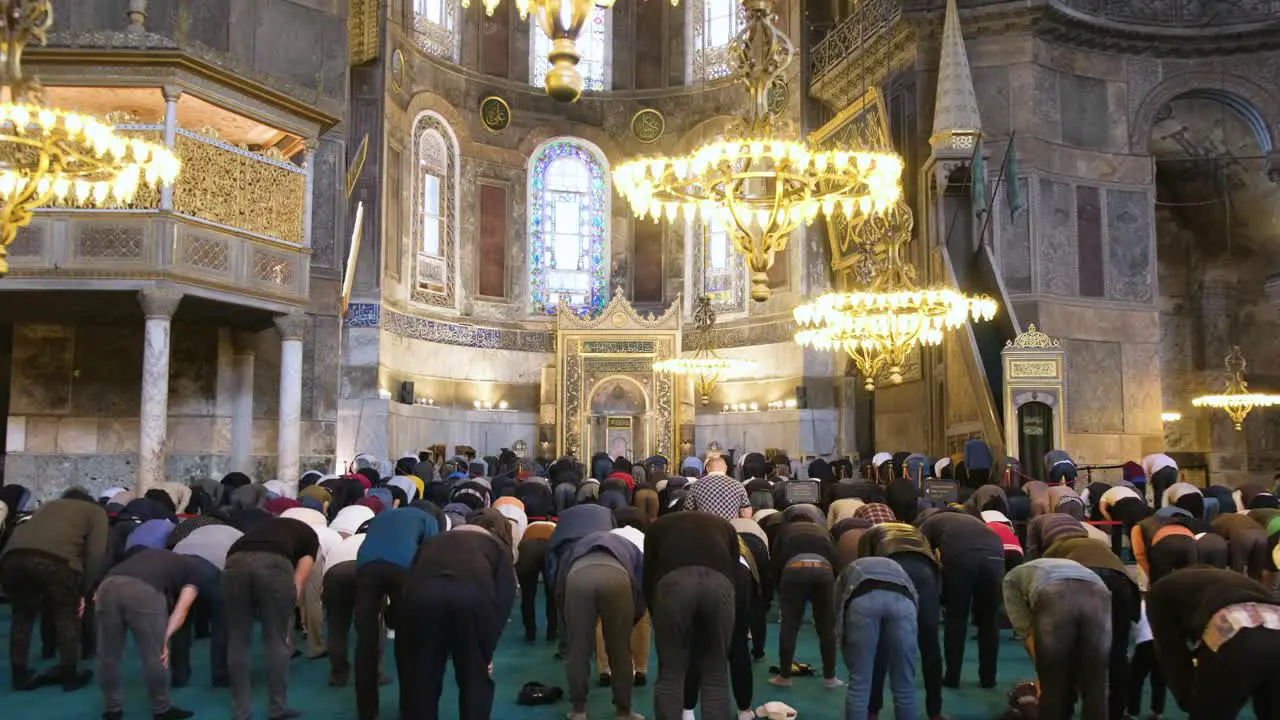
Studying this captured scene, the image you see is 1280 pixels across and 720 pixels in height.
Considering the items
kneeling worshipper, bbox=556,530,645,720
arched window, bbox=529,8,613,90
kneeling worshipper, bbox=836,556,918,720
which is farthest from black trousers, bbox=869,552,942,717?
arched window, bbox=529,8,613,90

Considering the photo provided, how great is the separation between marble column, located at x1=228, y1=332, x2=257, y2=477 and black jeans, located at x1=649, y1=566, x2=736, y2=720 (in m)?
12.5

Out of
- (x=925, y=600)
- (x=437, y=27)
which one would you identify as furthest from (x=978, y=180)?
(x=437, y=27)

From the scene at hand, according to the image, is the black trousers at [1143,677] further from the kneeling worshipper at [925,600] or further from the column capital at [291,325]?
the column capital at [291,325]

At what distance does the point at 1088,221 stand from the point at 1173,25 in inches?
149

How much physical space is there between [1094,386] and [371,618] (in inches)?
616

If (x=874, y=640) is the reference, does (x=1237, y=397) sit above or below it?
above

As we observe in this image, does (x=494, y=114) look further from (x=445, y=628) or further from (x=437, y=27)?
(x=445, y=628)

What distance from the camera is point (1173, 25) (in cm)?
1980

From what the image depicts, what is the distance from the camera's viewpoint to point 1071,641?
19.1 ft

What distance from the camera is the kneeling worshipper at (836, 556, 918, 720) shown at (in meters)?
6.00

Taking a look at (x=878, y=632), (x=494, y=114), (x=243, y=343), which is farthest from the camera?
(x=494, y=114)

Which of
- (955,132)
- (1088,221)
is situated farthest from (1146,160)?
(955,132)

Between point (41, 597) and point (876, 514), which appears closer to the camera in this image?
point (41, 597)

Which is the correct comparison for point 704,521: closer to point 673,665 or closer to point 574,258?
point 673,665
